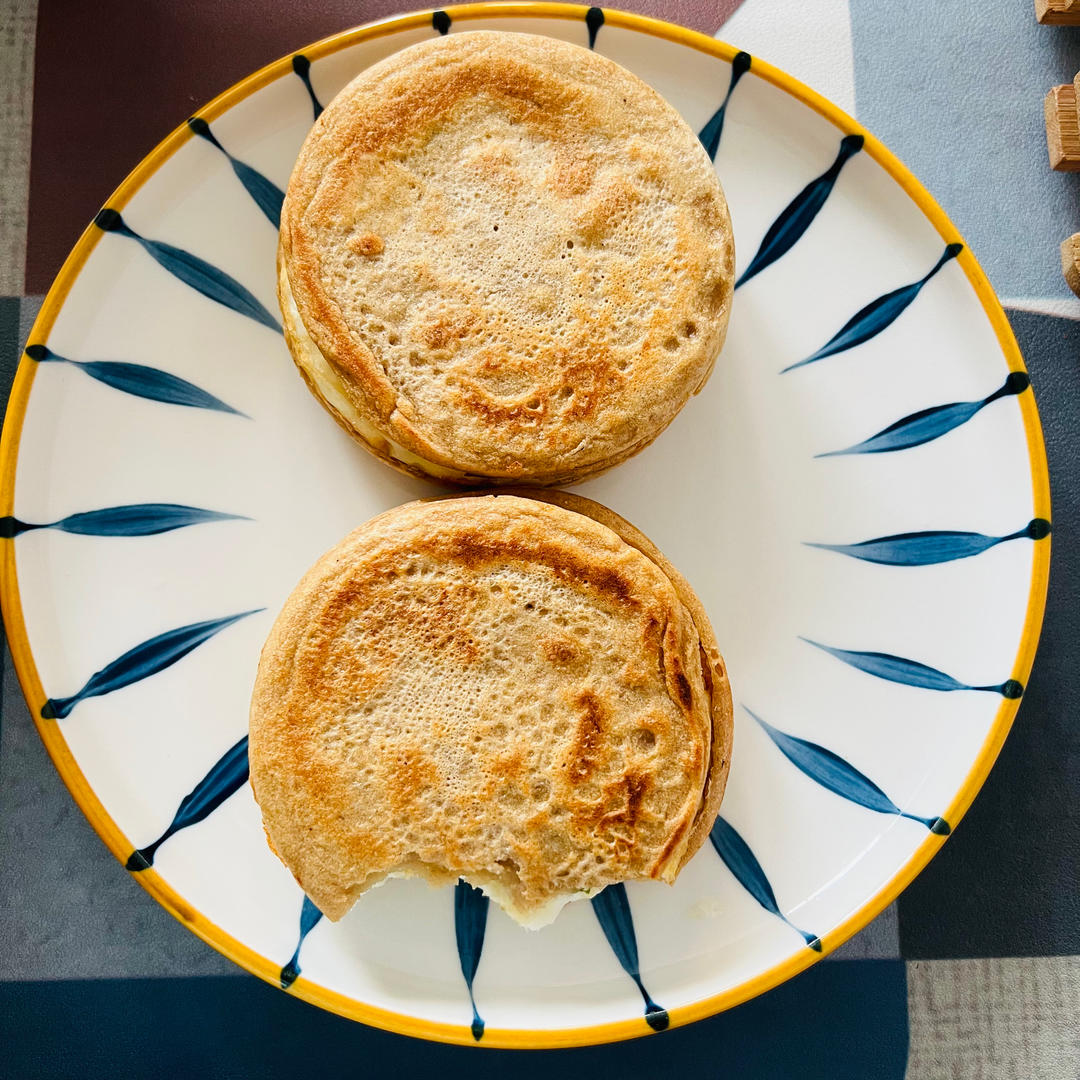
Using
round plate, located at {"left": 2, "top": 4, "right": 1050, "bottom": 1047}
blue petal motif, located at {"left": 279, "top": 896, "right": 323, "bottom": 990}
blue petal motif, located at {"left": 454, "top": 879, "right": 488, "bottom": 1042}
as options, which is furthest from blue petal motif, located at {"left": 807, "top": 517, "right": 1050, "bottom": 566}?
blue petal motif, located at {"left": 279, "top": 896, "right": 323, "bottom": 990}

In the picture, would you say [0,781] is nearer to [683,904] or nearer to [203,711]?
[203,711]

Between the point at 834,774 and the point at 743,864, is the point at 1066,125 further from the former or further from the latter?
the point at 743,864

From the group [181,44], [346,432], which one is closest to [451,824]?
[346,432]

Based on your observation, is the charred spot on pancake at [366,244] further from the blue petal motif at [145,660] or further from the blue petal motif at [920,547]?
the blue petal motif at [920,547]

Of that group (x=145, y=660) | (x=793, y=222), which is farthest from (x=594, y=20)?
(x=145, y=660)

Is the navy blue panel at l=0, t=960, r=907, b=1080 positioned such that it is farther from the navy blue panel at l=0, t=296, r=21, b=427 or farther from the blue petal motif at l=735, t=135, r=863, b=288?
the blue petal motif at l=735, t=135, r=863, b=288

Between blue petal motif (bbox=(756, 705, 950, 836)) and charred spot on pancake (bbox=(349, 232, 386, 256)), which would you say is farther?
blue petal motif (bbox=(756, 705, 950, 836))
